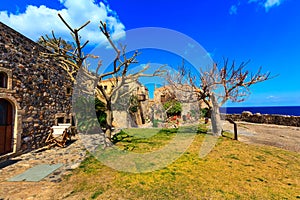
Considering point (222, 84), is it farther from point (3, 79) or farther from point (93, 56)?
point (3, 79)

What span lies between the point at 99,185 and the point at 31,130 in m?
5.08

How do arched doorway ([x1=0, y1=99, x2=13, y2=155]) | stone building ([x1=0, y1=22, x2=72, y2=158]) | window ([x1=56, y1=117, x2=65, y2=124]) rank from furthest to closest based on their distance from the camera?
1. window ([x1=56, y1=117, x2=65, y2=124])
2. arched doorway ([x1=0, y1=99, x2=13, y2=155])
3. stone building ([x1=0, y1=22, x2=72, y2=158])

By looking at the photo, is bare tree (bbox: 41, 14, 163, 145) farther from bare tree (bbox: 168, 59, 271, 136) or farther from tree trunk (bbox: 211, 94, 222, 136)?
tree trunk (bbox: 211, 94, 222, 136)

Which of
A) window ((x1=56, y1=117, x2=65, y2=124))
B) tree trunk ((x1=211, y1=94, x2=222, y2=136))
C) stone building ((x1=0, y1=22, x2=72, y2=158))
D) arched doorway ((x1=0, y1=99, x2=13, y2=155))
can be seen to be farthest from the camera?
tree trunk ((x1=211, y1=94, x2=222, y2=136))

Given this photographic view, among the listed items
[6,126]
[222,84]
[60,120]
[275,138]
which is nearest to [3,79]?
[6,126]

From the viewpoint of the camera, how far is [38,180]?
4.06 meters

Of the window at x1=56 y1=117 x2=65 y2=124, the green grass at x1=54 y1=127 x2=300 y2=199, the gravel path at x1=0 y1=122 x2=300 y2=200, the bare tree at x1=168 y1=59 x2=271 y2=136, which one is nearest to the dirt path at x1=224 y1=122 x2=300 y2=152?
the gravel path at x1=0 y1=122 x2=300 y2=200

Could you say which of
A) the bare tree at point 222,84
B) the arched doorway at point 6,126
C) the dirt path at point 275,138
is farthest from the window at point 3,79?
the dirt path at point 275,138

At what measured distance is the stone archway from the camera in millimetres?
5842

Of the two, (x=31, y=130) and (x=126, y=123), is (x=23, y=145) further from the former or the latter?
(x=126, y=123)

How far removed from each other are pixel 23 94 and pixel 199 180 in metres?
7.34

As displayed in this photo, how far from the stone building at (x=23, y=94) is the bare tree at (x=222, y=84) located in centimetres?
830

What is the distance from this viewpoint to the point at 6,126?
595 centimetres

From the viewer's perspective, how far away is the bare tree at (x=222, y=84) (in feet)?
30.8
